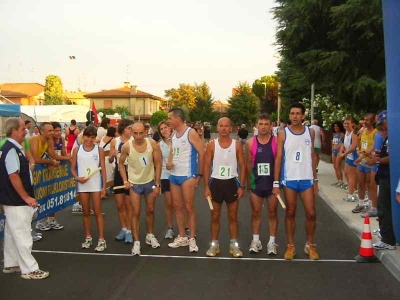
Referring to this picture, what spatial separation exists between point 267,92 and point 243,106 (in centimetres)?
635

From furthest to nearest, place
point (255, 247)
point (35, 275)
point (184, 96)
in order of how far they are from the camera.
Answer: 1. point (184, 96)
2. point (255, 247)
3. point (35, 275)

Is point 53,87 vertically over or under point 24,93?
under

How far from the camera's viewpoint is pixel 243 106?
7881cm

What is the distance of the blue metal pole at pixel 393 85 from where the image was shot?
21.5 feet

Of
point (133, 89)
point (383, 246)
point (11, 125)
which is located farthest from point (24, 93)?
point (383, 246)

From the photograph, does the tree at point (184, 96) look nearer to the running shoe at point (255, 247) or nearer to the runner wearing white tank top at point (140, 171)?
the runner wearing white tank top at point (140, 171)

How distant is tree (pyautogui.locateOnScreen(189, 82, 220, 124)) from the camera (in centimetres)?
8294

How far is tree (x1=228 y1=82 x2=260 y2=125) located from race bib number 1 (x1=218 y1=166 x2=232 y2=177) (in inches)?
2798

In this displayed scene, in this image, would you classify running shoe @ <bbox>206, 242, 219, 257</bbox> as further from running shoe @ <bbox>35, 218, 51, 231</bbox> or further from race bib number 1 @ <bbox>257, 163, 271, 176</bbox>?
running shoe @ <bbox>35, 218, 51, 231</bbox>

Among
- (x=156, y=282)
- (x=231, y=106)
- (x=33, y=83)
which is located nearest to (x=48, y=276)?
(x=156, y=282)

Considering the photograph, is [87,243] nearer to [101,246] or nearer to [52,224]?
[101,246]

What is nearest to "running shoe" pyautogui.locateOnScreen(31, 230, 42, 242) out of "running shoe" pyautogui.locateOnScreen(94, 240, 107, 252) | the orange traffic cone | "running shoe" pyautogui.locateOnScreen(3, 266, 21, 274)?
"running shoe" pyautogui.locateOnScreen(94, 240, 107, 252)

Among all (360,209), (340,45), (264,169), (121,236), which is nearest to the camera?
(264,169)

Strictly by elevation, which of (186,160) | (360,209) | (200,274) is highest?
(186,160)
